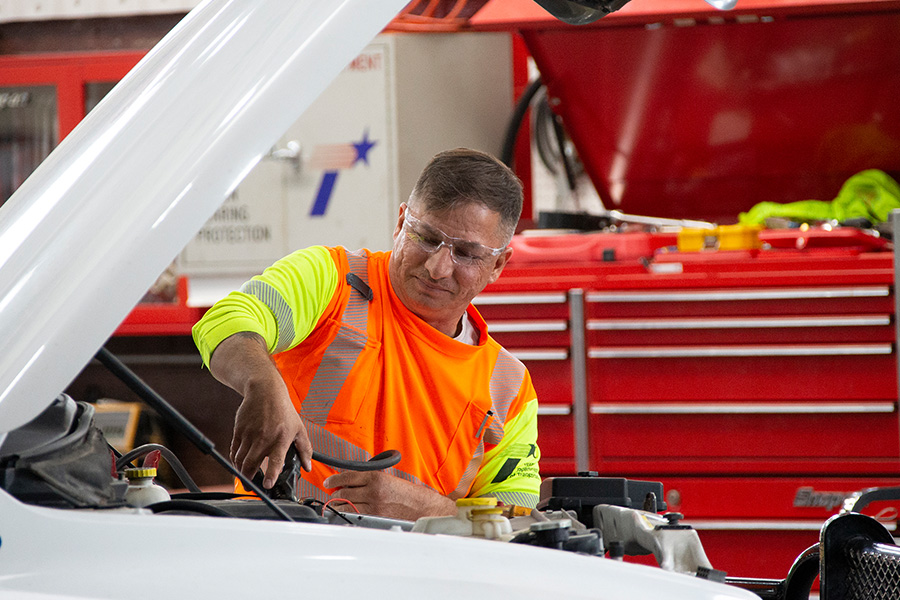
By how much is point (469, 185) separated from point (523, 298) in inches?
59.4

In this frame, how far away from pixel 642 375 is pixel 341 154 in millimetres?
1364

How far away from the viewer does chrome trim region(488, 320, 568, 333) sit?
121 inches

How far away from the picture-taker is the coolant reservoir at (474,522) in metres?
0.85

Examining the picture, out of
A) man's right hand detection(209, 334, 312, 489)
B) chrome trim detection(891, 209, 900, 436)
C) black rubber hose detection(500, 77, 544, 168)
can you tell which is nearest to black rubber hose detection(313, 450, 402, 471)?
man's right hand detection(209, 334, 312, 489)

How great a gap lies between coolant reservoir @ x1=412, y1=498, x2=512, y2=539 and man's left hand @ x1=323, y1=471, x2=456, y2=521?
56cm

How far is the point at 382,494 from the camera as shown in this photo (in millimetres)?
1479

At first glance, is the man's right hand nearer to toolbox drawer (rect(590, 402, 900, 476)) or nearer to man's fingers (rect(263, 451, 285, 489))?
man's fingers (rect(263, 451, 285, 489))

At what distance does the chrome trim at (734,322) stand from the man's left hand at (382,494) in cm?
160

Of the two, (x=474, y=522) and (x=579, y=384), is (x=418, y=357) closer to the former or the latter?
(x=474, y=522)

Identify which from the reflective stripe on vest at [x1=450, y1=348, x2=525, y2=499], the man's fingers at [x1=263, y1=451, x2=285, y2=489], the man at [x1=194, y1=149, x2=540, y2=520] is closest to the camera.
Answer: the man's fingers at [x1=263, y1=451, x2=285, y2=489]

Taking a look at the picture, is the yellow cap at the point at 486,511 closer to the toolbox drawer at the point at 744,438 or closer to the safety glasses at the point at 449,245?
the safety glasses at the point at 449,245

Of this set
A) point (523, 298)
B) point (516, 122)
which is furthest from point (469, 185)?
point (516, 122)

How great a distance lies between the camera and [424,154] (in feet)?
12.1

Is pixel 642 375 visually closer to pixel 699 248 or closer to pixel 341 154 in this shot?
pixel 699 248
